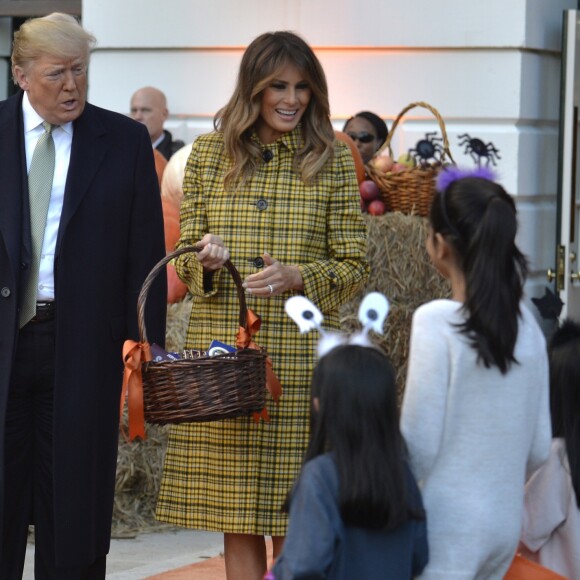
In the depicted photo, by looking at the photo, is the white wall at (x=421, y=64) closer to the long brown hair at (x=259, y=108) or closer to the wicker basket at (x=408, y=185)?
the wicker basket at (x=408, y=185)

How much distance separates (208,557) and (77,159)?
8.18 feet

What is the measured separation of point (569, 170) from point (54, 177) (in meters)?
4.42

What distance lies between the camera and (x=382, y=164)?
271 inches

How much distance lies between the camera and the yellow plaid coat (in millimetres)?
4445

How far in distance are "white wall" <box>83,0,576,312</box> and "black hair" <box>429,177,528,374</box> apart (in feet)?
15.8

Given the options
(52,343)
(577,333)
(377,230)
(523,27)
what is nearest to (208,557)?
(377,230)

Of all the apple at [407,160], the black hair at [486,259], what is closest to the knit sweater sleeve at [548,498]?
the black hair at [486,259]

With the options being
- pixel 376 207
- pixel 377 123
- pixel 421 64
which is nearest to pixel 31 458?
pixel 376 207

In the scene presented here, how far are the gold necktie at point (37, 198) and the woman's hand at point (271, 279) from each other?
25.1 inches

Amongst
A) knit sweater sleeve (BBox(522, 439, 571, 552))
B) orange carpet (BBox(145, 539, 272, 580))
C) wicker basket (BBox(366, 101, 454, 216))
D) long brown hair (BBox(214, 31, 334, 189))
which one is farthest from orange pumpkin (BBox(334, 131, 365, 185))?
knit sweater sleeve (BBox(522, 439, 571, 552))

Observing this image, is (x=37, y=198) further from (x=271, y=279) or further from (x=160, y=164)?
(x=160, y=164)

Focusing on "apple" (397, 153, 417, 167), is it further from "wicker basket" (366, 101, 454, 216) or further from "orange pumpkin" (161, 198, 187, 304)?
"orange pumpkin" (161, 198, 187, 304)

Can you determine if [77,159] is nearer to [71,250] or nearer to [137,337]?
[71,250]

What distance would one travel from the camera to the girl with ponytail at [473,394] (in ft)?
10.7
